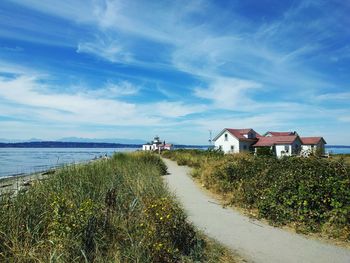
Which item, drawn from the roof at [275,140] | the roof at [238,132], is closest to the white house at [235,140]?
the roof at [238,132]

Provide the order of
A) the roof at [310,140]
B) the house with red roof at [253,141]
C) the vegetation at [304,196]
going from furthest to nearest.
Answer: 1. the roof at [310,140]
2. the house with red roof at [253,141]
3. the vegetation at [304,196]

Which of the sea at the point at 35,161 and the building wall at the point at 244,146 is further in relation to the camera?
the building wall at the point at 244,146

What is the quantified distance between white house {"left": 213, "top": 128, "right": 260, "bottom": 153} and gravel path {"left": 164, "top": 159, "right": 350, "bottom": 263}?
158 ft

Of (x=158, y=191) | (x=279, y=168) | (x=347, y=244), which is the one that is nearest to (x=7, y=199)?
(x=158, y=191)

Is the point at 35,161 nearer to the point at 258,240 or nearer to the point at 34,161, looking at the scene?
the point at 34,161

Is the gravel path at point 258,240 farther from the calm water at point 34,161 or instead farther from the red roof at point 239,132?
the red roof at point 239,132

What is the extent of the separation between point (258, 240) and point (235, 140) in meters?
52.4

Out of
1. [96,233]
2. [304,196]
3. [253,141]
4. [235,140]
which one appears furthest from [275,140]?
[96,233]

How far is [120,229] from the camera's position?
600 centimetres

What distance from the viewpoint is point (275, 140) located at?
58.3 m

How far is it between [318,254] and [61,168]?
277 inches

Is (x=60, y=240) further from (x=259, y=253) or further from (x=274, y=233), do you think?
(x=274, y=233)

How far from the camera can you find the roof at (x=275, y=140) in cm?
5669

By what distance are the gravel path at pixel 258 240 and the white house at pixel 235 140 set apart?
48249 mm
